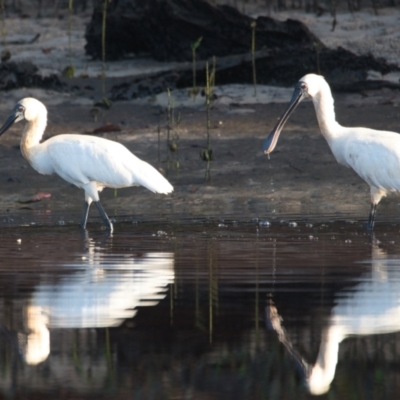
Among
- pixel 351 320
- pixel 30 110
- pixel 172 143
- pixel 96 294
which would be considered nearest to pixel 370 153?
pixel 172 143

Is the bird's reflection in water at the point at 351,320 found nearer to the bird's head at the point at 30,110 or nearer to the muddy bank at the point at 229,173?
the muddy bank at the point at 229,173

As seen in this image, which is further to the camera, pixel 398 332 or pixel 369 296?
→ pixel 369 296

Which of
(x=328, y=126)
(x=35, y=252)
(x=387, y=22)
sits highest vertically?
(x=387, y=22)

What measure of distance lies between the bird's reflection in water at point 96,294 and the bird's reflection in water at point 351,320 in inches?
31.9

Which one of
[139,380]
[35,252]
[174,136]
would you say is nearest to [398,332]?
[139,380]

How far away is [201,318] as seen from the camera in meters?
5.79

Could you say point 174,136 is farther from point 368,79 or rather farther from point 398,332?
point 398,332

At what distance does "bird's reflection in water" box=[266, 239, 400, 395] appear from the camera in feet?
15.3

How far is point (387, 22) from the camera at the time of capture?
69.6 feet

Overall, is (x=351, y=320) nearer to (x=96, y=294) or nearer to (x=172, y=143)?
(x=96, y=294)

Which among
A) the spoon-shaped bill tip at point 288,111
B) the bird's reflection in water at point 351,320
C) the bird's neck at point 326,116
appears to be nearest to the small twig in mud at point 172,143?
the spoon-shaped bill tip at point 288,111

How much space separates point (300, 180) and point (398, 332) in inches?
283

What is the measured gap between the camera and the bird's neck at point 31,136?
38.0 feet

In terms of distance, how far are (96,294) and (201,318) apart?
85cm
